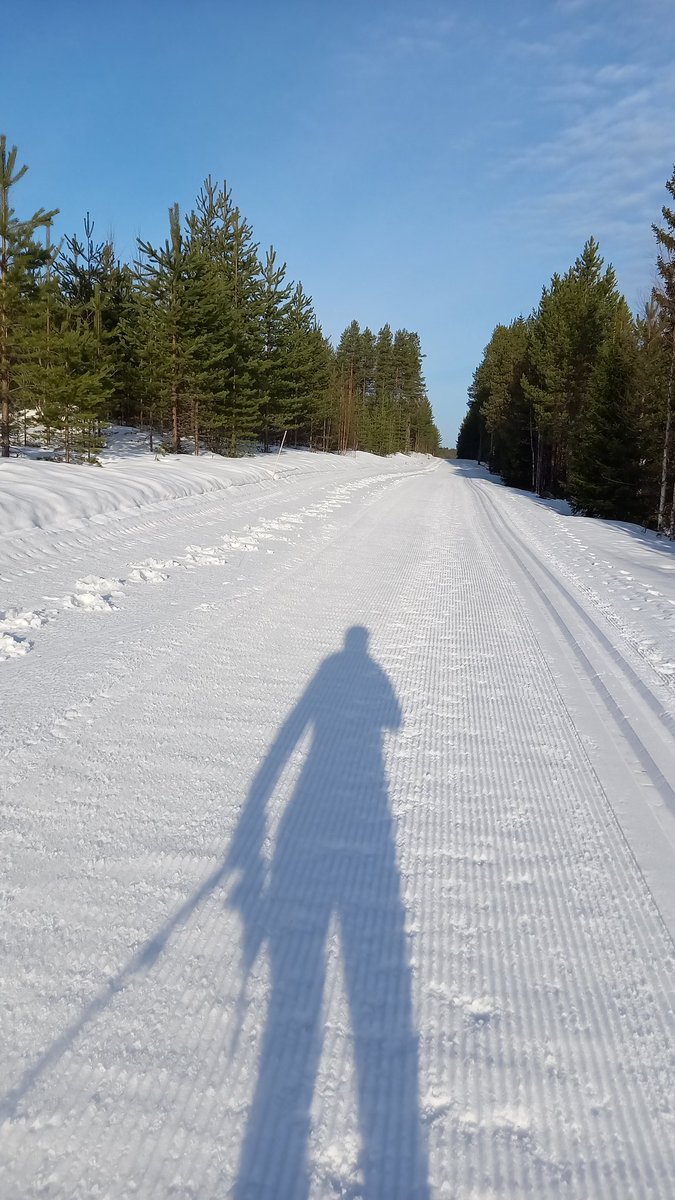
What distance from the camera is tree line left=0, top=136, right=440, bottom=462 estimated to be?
15.8m

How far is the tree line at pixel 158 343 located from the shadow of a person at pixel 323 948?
15629 mm

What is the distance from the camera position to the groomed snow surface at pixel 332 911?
1533mm

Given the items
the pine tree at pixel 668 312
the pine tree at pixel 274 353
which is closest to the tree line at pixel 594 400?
the pine tree at pixel 668 312

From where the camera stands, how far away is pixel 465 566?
8578 mm

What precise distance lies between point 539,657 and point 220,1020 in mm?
3820

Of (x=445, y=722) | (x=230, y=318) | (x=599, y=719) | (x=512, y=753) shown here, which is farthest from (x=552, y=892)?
(x=230, y=318)

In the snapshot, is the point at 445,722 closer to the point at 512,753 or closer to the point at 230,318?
the point at 512,753

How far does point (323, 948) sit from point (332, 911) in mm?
173

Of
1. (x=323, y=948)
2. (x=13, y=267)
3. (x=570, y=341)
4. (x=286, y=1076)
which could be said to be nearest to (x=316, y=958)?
(x=323, y=948)

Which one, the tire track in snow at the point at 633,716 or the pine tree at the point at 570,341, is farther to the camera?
the pine tree at the point at 570,341

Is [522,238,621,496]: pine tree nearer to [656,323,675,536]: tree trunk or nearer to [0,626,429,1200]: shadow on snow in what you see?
[656,323,675,536]: tree trunk

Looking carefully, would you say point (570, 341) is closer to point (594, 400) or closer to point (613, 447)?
point (594, 400)

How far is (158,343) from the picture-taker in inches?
854

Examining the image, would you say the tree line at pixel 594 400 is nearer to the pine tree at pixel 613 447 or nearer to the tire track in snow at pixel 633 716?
the pine tree at pixel 613 447
